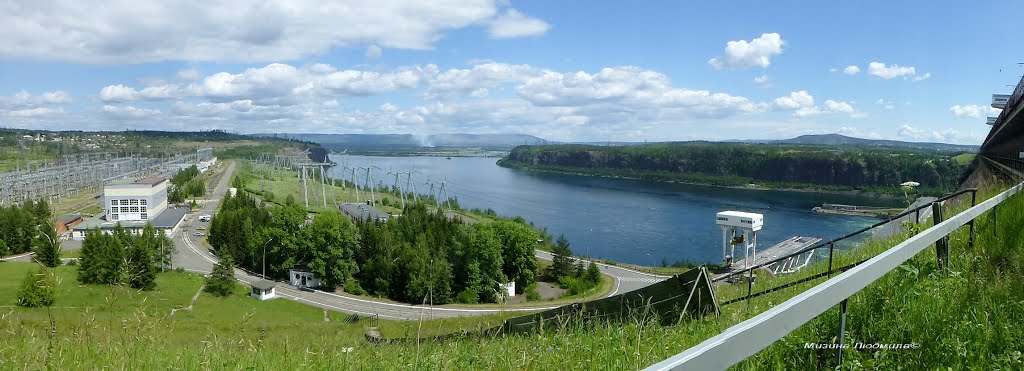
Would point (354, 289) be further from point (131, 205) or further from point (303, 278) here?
point (131, 205)

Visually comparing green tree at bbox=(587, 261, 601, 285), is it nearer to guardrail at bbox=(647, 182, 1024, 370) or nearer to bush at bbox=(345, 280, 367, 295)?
bush at bbox=(345, 280, 367, 295)

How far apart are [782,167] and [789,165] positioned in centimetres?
90

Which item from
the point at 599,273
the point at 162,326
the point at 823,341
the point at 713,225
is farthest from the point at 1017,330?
the point at 713,225

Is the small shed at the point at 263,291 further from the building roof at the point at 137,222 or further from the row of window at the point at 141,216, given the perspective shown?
the row of window at the point at 141,216

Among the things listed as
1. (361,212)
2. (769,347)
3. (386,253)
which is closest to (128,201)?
(361,212)

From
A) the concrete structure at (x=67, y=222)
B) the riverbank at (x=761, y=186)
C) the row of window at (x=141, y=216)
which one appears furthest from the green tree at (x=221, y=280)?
the riverbank at (x=761, y=186)

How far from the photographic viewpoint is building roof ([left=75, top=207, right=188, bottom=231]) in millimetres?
32681

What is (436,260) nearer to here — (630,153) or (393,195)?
(393,195)

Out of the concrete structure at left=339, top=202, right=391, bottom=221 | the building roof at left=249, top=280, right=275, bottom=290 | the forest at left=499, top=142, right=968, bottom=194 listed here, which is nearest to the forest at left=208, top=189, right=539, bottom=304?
the building roof at left=249, top=280, right=275, bottom=290

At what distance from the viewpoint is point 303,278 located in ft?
82.8

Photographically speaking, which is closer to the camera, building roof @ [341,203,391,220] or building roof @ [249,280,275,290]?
building roof @ [249,280,275,290]

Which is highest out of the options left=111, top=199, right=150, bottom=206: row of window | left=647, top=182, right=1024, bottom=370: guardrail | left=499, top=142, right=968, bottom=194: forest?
left=647, top=182, right=1024, bottom=370: guardrail

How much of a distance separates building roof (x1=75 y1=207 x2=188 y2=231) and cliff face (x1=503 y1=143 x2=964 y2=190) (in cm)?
5744

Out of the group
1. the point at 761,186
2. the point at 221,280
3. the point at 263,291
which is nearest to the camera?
the point at 221,280
